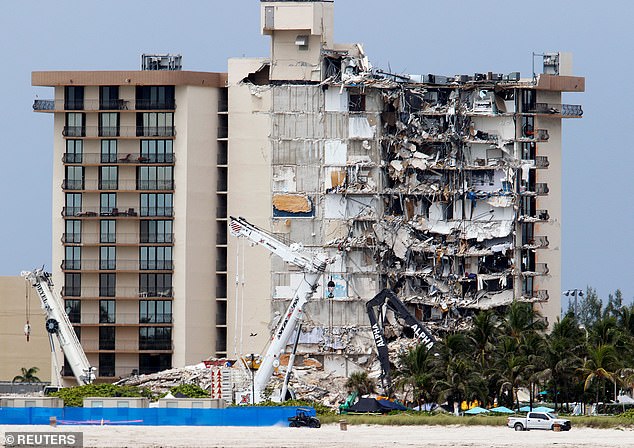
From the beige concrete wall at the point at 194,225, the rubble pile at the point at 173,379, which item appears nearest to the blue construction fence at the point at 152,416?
the rubble pile at the point at 173,379

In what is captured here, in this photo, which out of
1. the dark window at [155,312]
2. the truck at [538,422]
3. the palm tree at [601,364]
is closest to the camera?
the truck at [538,422]

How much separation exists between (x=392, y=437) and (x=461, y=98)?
1972 inches

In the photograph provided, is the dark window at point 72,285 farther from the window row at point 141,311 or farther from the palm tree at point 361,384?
the palm tree at point 361,384

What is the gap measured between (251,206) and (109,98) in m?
13.1

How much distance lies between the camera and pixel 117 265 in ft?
470

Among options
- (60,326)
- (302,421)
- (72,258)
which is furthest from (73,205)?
(302,421)

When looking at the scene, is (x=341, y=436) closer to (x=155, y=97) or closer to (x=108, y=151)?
(x=108, y=151)

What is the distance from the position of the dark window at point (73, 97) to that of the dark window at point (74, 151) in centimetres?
256

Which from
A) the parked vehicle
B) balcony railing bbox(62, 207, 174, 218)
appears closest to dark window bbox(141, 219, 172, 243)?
balcony railing bbox(62, 207, 174, 218)

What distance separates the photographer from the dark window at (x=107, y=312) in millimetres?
143250

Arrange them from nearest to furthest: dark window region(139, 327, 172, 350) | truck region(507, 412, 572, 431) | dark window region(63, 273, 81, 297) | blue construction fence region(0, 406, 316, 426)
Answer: truck region(507, 412, 572, 431) < blue construction fence region(0, 406, 316, 426) < dark window region(139, 327, 172, 350) < dark window region(63, 273, 81, 297)

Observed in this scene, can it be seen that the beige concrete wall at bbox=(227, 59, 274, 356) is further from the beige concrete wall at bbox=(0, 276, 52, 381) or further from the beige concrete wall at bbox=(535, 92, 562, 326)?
the beige concrete wall at bbox=(0, 276, 52, 381)

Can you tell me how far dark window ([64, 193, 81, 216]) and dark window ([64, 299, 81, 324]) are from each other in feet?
21.1

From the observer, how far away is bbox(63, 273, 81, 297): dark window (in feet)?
472
